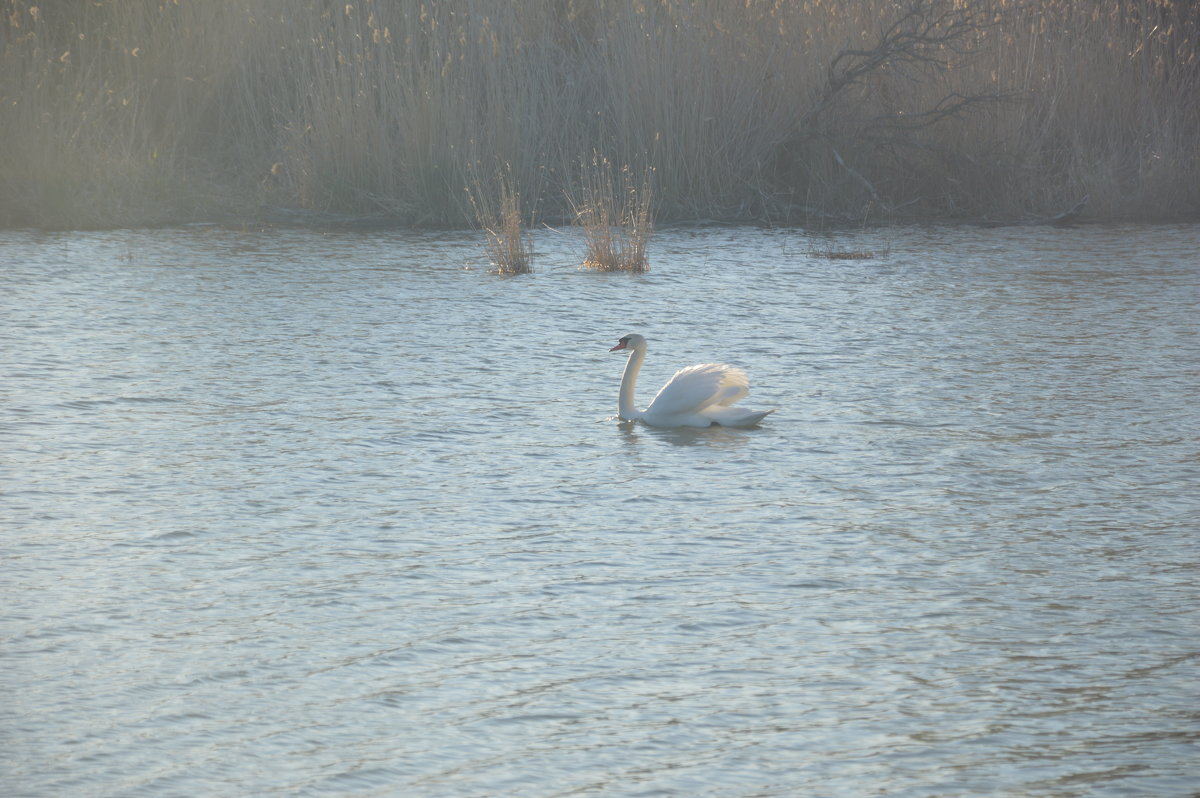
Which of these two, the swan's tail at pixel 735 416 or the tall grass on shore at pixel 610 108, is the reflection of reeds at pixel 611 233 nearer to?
the tall grass on shore at pixel 610 108

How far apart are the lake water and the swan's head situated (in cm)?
31

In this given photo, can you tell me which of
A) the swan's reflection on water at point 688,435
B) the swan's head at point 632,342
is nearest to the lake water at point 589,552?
the swan's reflection on water at point 688,435

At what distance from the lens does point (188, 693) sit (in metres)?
4.44

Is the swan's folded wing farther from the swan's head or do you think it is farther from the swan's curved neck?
the swan's head

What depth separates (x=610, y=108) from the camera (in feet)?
51.0

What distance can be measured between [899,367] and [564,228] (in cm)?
681

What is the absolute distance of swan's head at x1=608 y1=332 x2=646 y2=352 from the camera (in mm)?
8328

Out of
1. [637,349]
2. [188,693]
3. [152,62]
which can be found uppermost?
[152,62]

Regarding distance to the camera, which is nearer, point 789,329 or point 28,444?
point 28,444

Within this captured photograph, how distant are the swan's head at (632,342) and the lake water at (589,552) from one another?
1.03 feet

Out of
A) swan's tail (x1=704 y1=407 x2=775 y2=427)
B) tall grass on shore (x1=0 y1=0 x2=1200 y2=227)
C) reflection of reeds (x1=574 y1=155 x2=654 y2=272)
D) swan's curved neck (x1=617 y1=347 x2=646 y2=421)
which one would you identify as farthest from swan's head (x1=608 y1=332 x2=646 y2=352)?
tall grass on shore (x1=0 y1=0 x2=1200 y2=227)

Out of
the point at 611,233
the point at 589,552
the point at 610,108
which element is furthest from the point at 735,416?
the point at 610,108

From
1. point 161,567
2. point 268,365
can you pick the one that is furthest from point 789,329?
point 161,567

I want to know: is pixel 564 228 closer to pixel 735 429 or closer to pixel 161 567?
pixel 735 429
